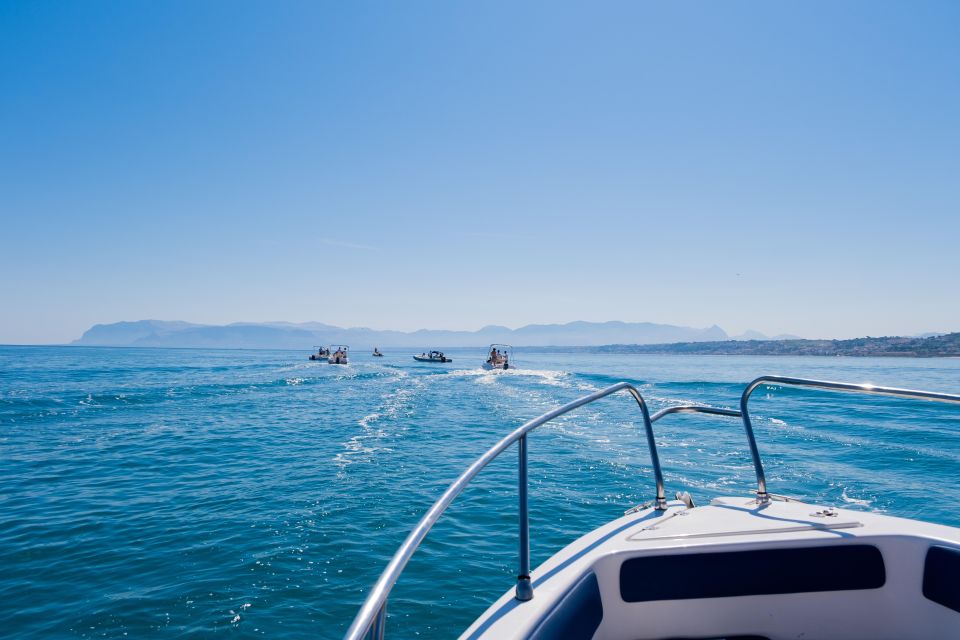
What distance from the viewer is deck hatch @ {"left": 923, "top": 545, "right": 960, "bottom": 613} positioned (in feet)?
7.45

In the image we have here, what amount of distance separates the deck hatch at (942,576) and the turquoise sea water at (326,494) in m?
4.16

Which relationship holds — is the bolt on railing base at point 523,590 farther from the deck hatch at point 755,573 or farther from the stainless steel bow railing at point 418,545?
the deck hatch at point 755,573

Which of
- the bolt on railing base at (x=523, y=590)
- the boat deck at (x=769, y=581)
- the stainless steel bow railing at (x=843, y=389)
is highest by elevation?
the stainless steel bow railing at (x=843, y=389)

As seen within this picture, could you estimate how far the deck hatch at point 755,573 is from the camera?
2436mm

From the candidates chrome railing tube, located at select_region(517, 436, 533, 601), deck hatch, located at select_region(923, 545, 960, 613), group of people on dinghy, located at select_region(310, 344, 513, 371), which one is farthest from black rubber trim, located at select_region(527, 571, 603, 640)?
group of people on dinghy, located at select_region(310, 344, 513, 371)

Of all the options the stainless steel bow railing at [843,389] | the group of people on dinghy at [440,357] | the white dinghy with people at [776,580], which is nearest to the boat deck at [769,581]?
the white dinghy with people at [776,580]

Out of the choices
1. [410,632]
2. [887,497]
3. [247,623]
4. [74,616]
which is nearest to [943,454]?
[887,497]

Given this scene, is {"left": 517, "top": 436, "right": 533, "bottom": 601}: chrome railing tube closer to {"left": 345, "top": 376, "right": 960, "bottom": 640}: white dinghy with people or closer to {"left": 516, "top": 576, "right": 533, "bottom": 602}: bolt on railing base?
{"left": 516, "top": 576, "right": 533, "bottom": 602}: bolt on railing base

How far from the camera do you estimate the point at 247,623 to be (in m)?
4.96

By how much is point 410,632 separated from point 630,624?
337 centimetres

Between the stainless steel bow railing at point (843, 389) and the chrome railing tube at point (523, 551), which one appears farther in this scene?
the stainless steel bow railing at point (843, 389)

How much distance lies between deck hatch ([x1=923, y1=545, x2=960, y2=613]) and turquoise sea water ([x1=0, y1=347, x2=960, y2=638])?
4.16m

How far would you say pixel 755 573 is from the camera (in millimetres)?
2477

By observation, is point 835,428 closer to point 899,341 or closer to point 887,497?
point 887,497
